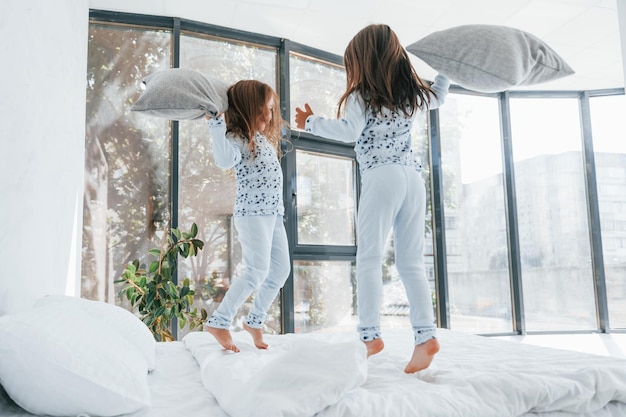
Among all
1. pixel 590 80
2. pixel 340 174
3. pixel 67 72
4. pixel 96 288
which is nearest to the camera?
pixel 67 72

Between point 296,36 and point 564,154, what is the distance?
112 inches

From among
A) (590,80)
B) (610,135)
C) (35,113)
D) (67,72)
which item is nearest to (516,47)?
(35,113)

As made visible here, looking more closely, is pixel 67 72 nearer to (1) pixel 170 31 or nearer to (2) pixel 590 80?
(1) pixel 170 31

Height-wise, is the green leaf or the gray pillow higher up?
the gray pillow

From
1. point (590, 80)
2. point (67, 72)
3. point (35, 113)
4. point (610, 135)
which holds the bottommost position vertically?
point (35, 113)

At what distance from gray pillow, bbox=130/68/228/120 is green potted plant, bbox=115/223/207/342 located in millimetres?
1227

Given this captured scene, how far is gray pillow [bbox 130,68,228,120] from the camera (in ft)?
6.10

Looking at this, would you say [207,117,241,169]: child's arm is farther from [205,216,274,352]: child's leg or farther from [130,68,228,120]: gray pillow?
[205,216,274,352]: child's leg

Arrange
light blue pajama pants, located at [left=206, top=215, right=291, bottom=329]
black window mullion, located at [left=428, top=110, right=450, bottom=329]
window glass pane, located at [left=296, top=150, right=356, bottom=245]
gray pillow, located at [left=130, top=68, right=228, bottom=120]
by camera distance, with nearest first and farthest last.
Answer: gray pillow, located at [left=130, top=68, right=228, bottom=120] < light blue pajama pants, located at [left=206, top=215, right=291, bottom=329] < window glass pane, located at [left=296, top=150, right=356, bottom=245] < black window mullion, located at [left=428, top=110, right=450, bottom=329]

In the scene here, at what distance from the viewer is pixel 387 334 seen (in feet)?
7.08

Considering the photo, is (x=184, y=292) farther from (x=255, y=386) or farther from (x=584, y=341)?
(x=584, y=341)

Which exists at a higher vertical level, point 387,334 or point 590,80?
point 590,80

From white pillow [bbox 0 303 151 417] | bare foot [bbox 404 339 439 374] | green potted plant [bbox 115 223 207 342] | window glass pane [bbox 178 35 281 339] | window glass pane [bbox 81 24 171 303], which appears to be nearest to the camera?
white pillow [bbox 0 303 151 417]

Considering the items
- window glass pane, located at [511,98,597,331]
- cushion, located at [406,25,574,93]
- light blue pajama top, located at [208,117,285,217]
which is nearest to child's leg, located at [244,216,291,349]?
light blue pajama top, located at [208,117,285,217]
